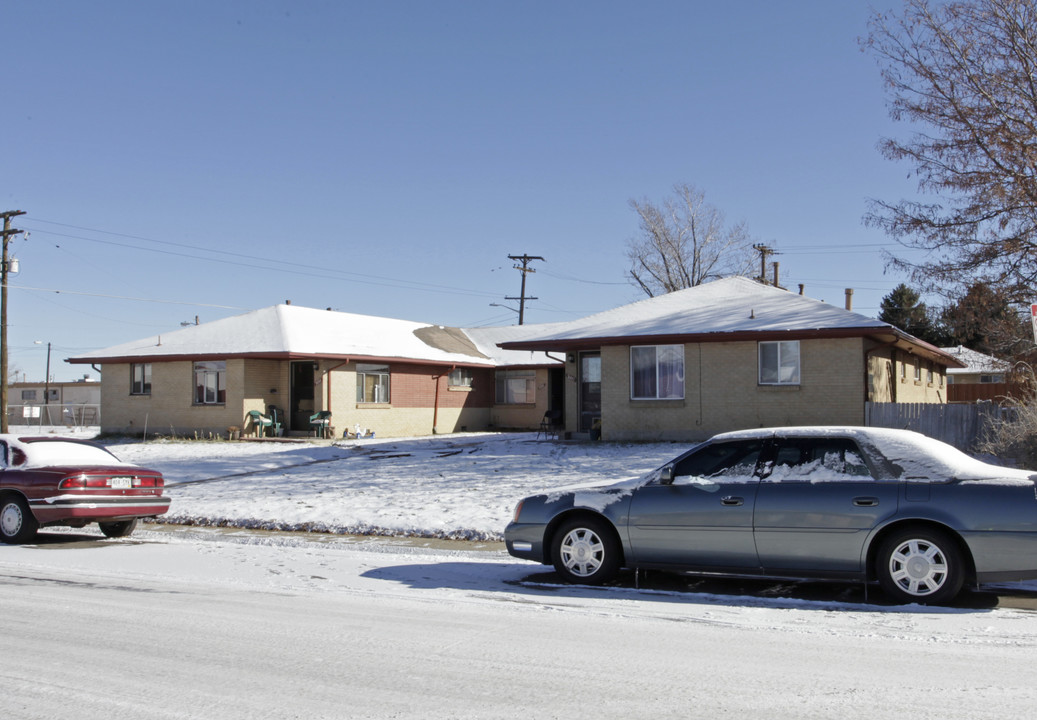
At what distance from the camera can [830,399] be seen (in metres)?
20.4

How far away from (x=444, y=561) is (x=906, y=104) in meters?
17.0

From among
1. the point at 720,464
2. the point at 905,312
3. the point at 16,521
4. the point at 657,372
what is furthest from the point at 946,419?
the point at 905,312

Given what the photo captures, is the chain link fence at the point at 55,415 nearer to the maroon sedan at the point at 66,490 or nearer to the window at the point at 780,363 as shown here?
the maroon sedan at the point at 66,490

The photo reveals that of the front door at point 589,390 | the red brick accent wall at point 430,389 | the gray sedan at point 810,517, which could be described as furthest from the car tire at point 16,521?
the red brick accent wall at point 430,389

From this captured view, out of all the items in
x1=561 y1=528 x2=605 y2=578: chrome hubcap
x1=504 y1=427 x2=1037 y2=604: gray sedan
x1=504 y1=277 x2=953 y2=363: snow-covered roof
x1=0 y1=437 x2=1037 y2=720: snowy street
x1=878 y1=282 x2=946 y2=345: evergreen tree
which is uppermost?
x1=878 y1=282 x2=946 y2=345: evergreen tree

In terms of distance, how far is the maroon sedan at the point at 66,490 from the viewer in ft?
38.4

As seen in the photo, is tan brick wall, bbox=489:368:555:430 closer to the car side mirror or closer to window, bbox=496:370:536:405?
window, bbox=496:370:536:405

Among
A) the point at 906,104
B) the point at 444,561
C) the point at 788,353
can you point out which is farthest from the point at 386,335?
the point at 444,561

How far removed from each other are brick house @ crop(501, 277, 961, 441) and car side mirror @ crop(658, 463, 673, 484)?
1260 cm

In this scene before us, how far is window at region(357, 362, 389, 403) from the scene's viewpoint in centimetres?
3033

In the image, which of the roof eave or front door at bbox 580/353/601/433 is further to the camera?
front door at bbox 580/353/601/433

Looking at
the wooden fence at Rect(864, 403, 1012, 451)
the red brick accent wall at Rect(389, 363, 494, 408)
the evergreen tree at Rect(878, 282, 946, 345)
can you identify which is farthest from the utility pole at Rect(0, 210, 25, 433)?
the evergreen tree at Rect(878, 282, 946, 345)

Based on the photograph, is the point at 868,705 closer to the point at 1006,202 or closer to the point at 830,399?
the point at 830,399

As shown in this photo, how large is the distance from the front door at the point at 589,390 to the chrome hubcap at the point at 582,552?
1533 centimetres
